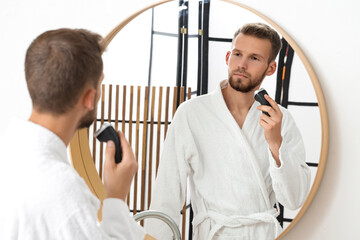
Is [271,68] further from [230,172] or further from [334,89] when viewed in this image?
[230,172]

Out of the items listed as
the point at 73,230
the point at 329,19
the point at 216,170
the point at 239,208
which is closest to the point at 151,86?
the point at 216,170

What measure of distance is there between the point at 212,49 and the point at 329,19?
1.11 feet

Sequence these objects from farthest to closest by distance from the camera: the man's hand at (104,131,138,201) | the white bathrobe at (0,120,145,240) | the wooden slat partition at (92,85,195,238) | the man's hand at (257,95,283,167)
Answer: the wooden slat partition at (92,85,195,238), the man's hand at (257,95,283,167), the man's hand at (104,131,138,201), the white bathrobe at (0,120,145,240)

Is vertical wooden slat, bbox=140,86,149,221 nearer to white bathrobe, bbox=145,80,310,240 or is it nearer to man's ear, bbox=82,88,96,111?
white bathrobe, bbox=145,80,310,240

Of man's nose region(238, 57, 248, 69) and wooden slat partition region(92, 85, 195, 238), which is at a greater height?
man's nose region(238, 57, 248, 69)

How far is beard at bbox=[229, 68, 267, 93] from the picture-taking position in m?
1.26

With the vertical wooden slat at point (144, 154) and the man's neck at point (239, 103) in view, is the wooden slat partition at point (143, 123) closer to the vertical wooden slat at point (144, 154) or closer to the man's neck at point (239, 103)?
the vertical wooden slat at point (144, 154)

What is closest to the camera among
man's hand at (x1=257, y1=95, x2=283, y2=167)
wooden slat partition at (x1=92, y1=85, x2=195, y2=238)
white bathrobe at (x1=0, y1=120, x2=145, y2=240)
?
white bathrobe at (x1=0, y1=120, x2=145, y2=240)

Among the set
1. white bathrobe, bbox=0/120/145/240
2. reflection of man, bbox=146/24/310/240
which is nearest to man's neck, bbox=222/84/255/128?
reflection of man, bbox=146/24/310/240

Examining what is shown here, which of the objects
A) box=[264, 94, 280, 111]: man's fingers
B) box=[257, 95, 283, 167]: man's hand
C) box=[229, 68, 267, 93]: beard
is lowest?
box=[257, 95, 283, 167]: man's hand

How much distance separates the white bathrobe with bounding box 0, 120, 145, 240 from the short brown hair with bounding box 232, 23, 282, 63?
0.70 m

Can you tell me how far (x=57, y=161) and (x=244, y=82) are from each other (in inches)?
26.1

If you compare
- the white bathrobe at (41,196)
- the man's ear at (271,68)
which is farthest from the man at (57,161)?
the man's ear at (271,68)

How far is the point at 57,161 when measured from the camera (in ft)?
2.44
